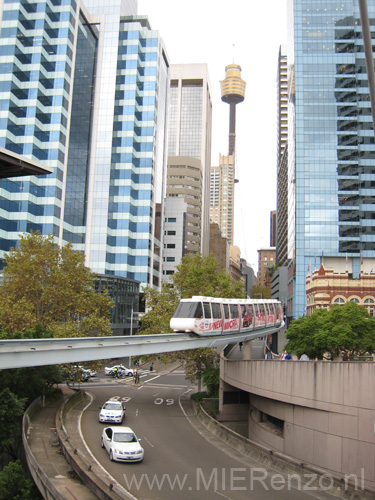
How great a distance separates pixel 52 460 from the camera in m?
24.7

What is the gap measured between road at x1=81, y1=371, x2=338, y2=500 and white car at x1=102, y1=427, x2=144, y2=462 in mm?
351

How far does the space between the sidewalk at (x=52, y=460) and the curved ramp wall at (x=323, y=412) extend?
13.4m

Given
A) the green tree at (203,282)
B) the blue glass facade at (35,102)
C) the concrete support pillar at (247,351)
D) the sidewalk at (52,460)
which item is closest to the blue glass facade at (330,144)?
the blue glass facade at (35,102)

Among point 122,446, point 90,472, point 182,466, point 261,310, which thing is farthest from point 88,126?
point 90,472

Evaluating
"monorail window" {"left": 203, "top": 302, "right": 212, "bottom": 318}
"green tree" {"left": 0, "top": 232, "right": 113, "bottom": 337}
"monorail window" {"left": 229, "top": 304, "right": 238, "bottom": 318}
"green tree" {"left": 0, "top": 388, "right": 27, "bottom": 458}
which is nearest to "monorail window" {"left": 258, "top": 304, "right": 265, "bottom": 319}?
"monorail window" {"left": 229, "top": 304, "right": 238, "bottom": 318}

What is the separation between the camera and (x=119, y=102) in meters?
92.9

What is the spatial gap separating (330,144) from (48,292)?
261 ft

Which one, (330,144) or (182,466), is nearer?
(182,466)

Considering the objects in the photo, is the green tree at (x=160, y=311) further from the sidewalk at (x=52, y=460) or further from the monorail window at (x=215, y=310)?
the sidewalk at (x=52, y=460)

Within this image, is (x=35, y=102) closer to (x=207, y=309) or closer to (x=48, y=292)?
(x=48, y=292)

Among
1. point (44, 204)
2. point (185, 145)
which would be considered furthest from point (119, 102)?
point (185, 145)

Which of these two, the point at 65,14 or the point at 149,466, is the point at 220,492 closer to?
the point at 149,466

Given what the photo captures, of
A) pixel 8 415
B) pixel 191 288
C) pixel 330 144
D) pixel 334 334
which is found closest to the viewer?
pixel 8 415

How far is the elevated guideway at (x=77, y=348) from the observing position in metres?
18.5
